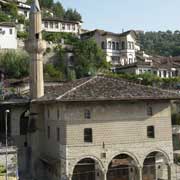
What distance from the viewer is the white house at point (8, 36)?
226ft

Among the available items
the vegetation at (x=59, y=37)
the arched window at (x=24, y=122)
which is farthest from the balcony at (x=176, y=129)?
the vegetation at (x=59, y=37)

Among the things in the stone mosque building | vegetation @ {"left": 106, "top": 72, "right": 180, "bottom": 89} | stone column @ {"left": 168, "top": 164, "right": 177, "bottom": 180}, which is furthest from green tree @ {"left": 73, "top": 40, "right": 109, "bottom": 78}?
Result: stone column @ {"left": 168, "top": 164, "right": 177, "bottom": 180}

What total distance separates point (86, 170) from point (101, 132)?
4070mm

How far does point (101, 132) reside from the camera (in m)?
33.1

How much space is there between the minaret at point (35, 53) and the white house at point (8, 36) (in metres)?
28.5

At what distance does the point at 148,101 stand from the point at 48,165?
1035 cm

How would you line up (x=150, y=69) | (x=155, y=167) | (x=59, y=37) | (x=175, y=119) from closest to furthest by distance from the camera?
(x=155, y=167)
(x=175, y=119)
(x=150, y=69)
(x=59, y=37)

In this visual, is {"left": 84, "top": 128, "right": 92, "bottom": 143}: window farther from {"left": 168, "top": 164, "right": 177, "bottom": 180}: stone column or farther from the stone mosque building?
{"left": 168, "top": 164, "right": 177, "bottom": 180}: stone column

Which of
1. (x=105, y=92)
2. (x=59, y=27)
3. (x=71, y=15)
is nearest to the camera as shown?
(x=105, y=92)

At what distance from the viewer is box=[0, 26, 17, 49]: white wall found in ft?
226

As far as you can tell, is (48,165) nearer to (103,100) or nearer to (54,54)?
(103,100)

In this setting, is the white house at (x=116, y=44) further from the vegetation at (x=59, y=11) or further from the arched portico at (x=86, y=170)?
the arched portico at (x=86, y=170)

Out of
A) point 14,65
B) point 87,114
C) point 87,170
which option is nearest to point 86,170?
point 87,170

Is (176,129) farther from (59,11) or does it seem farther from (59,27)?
(59,11)
